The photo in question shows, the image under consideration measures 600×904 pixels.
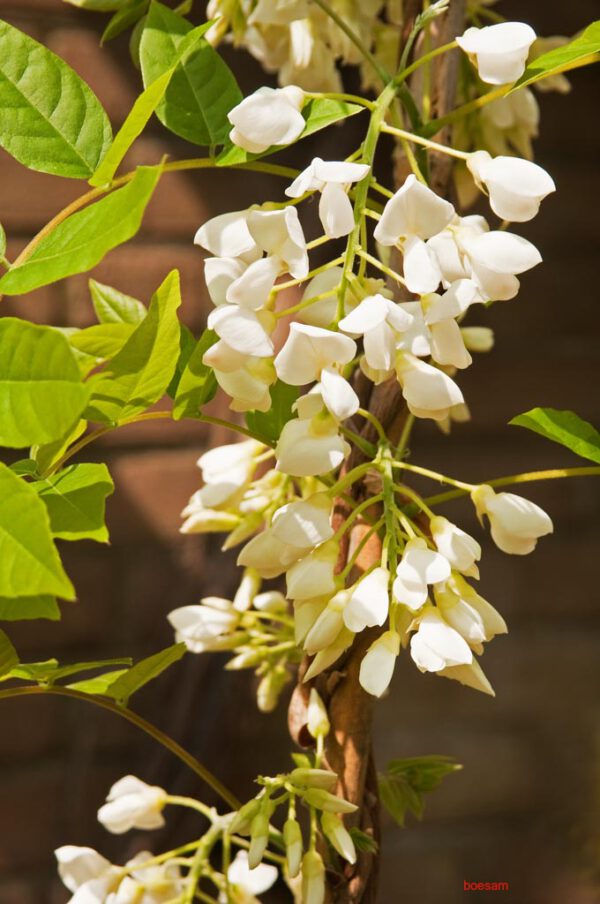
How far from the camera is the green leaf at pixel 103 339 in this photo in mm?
374

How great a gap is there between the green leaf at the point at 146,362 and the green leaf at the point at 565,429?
0.14 metres

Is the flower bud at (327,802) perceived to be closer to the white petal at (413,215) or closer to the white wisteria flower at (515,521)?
the white wisteria flower at (515,521)

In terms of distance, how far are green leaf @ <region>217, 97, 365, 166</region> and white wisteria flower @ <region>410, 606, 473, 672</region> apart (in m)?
0.19

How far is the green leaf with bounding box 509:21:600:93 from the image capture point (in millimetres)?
359

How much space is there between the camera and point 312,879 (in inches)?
18.0

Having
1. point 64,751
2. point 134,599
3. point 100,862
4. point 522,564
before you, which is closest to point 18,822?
point 64,751

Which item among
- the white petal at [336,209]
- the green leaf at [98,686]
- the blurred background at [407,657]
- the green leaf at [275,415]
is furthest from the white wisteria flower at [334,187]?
the blurred background at [407,657]

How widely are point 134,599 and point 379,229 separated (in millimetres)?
623

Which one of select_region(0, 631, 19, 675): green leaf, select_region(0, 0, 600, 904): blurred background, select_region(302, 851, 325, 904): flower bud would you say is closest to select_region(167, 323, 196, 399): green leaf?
select_region(0, 631, 19, 675): green leaf

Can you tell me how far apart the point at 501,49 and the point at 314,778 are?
12.6 inches

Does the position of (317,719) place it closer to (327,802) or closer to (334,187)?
(327,802)

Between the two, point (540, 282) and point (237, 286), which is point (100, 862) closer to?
point (237, 286)

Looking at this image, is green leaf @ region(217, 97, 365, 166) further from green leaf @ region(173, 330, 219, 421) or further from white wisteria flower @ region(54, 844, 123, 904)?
white wisteria flower @ region(54, 844, 123, 904)

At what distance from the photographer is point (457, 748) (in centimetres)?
103
